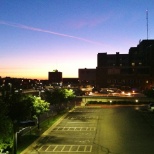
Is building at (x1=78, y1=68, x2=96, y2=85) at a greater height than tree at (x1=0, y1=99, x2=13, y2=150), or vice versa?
building at (x1=78, y1=68, x2=96, y2=85)

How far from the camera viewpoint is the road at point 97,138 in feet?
85.3

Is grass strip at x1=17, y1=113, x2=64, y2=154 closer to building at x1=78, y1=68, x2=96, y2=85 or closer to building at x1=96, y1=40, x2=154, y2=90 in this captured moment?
building at x1=96, y1=40, x2=154, y2=90

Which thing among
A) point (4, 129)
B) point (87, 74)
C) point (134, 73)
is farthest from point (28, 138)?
point (87, 74)

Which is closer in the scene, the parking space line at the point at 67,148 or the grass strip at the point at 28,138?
the parking space line at the point at 67,148

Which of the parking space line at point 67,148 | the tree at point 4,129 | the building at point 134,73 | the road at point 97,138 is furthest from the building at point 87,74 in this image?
the tree at point 4,129

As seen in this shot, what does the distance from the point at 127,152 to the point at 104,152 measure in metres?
1.81

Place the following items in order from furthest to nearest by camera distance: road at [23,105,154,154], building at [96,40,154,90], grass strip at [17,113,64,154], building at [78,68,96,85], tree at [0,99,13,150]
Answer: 1. building at [78,68,96,85]
2. building at [96,40,154,90]
3. grass strip at [17,113,64,154]
4. road at [23,105,154,154]
5. tree at [0,99,13,150]

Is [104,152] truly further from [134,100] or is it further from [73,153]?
[134,100]

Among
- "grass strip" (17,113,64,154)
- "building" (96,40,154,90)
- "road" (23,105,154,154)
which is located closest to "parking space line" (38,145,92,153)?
"road" (23,105,154,154)

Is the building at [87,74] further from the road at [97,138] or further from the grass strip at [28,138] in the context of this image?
the grass strip at [28,138]

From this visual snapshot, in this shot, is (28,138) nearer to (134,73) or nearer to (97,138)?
(97,138)

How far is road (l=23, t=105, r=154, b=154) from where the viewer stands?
26.0 metres

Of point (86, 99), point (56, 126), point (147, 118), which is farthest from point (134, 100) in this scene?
point (56, 126)

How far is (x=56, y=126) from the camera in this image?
38.6 meters
